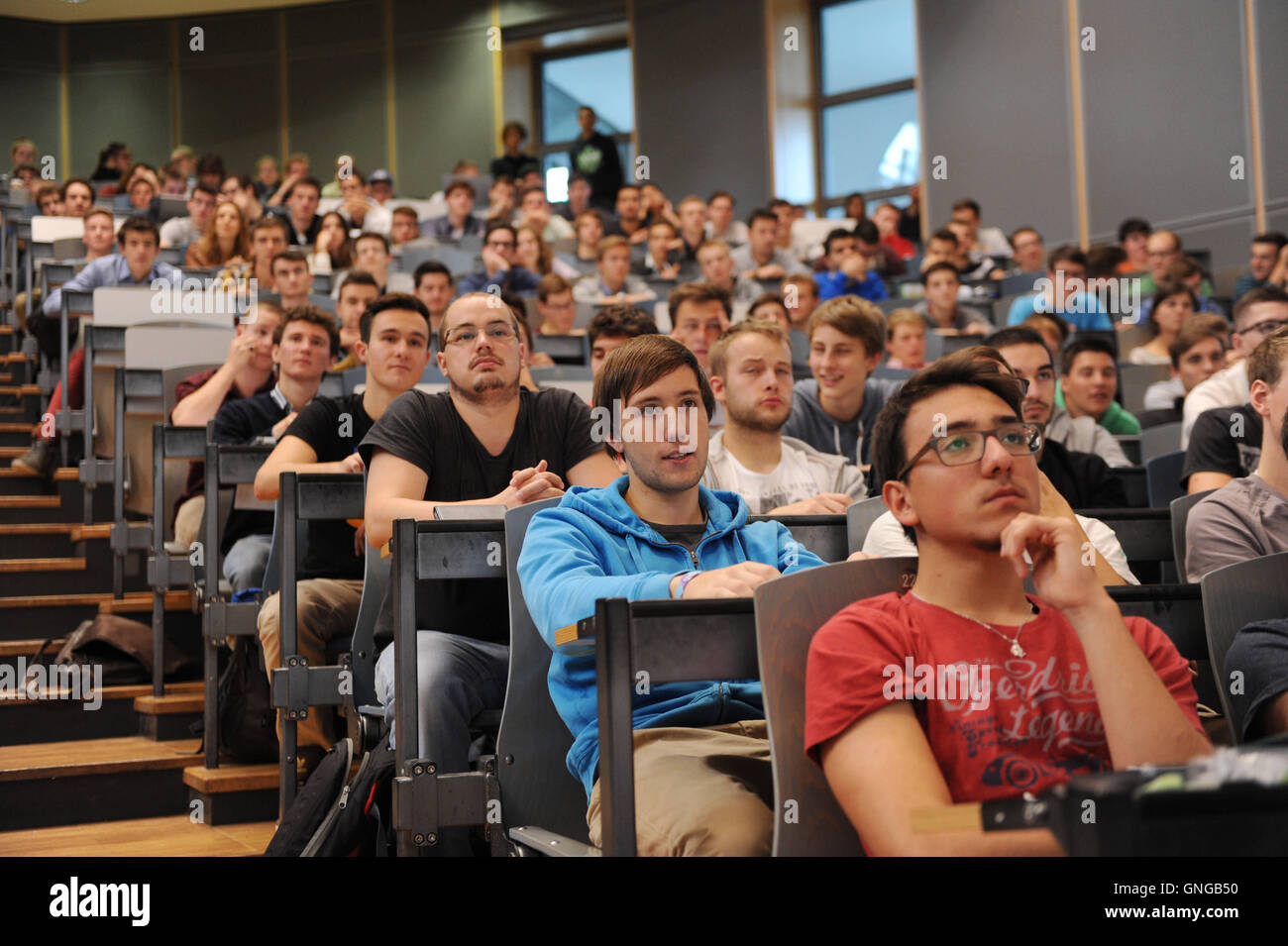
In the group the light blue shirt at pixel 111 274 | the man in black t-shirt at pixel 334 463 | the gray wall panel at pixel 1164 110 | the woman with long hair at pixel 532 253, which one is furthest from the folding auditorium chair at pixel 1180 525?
the gray wall panel at pixel 1164 110

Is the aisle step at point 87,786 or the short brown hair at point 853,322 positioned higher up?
the short brown hair at point 853,322

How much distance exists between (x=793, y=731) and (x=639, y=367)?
2.19 feet

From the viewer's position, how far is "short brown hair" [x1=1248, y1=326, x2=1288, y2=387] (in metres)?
1.98

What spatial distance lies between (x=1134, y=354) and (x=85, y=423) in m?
4.01

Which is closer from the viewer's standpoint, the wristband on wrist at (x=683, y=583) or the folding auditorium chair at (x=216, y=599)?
the wristband on wrist at (x=683, y=583)

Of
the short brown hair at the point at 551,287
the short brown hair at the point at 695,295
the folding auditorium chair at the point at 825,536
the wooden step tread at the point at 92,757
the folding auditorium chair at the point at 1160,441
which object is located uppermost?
the short brown hair at the point at 551,287

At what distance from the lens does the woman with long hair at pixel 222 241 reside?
620 cm

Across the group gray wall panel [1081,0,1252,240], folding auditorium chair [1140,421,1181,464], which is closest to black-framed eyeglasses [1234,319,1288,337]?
folding auditorium chair [1140,421,1181,464]

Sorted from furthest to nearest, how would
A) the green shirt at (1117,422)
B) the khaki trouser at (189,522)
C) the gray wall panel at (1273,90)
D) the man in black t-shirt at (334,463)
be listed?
the gray wall panel at (1273,90)
the green shirt at (1117,422)
the khaki trouser at (189,522)
the man in black t-shirt at (334,463)

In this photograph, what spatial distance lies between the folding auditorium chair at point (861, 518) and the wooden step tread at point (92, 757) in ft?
5.59

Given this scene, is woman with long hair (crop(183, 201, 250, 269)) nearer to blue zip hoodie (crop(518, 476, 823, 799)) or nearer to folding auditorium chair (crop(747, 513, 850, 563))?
folding auditorium chair (crop(747, 513, 850, 563))

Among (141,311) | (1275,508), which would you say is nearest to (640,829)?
(1275,508)

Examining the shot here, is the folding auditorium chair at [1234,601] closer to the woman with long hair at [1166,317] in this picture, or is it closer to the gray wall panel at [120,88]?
the woman with long hair at [1166,317]
